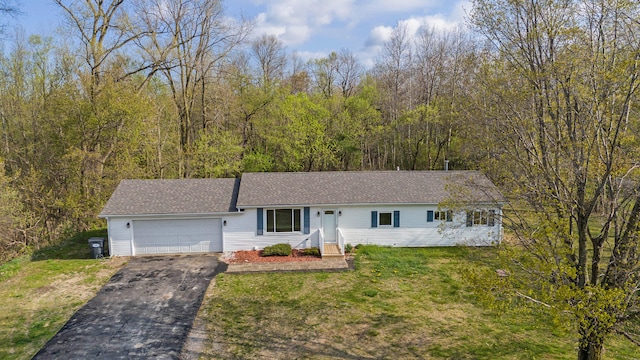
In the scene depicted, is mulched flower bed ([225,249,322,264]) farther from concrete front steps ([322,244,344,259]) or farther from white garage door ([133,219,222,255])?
white garage door ([133,219,222,255])

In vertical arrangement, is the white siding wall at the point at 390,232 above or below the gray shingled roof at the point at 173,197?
below

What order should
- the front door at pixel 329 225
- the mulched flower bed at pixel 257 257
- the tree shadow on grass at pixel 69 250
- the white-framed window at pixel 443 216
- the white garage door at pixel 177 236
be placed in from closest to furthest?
the mulched flower bed at pixel 257 257 → the tree shadow on grass at pixel 69 250 → the white garage door at pixel 177 236 → the white-framed window at pixel 443 216 → the front door at pixel 329 225

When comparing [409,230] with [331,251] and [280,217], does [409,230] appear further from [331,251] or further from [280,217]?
[280,217]

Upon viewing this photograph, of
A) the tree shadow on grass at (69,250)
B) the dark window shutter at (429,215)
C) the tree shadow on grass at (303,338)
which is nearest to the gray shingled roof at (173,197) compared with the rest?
the tree shadow on grass at (69,250)

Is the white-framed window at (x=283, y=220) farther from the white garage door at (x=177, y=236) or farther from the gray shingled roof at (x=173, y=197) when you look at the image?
the white garage door at (x=177, y=236)

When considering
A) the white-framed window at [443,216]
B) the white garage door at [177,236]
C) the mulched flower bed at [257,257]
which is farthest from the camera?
the white-framed window at [443,216]

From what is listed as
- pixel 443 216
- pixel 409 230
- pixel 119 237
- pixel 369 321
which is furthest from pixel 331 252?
pixel 119 237
